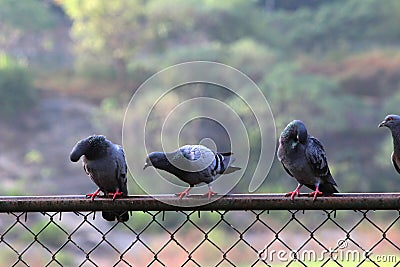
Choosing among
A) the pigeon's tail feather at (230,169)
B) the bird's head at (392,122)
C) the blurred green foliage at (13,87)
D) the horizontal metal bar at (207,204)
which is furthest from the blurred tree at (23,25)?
the horizontal metal bar at (207,204)

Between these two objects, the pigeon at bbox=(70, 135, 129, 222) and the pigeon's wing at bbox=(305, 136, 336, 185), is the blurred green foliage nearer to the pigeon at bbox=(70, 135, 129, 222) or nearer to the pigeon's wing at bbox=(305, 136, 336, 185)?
the pigeon at bbox=(70, 135, 129, 222)

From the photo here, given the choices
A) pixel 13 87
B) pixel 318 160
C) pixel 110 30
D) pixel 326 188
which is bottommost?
pixel 13 87

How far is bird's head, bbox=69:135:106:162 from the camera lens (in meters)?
1.57

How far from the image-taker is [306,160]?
1.79m

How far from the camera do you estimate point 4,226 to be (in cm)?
1024

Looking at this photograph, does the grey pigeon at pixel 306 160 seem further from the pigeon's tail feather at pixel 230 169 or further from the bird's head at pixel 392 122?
the bird's head at pixel 392 122

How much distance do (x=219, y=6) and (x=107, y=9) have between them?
2.52m

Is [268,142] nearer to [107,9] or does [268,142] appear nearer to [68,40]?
[107,9]

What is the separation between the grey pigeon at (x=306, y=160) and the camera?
5.75ft

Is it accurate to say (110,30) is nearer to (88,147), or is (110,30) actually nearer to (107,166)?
(107,166)

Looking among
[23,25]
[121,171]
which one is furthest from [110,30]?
[121,171]

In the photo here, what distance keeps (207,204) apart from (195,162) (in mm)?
426

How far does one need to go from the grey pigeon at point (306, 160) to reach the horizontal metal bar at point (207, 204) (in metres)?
0.48

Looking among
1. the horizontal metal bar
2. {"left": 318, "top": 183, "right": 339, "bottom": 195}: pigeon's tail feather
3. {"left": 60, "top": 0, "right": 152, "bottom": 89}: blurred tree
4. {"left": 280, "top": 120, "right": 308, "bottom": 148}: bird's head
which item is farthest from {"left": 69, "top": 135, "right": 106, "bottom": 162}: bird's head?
{"left": 60, "top": 0, "right": 152, "bottom": 89}: blurred tree
